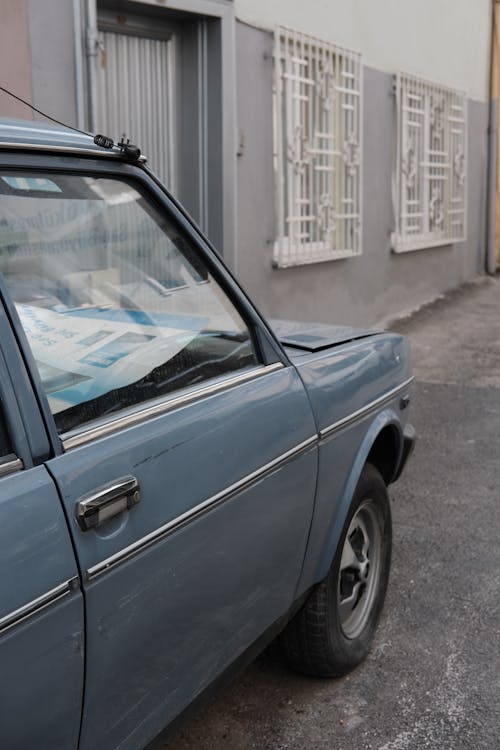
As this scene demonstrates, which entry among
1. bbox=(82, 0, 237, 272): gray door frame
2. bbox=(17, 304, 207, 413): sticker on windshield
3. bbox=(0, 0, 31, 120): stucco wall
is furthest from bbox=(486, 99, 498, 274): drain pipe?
bbox=(17, 304, 207, 413): sticker on windshield

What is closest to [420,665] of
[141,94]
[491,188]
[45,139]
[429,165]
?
[45,139]

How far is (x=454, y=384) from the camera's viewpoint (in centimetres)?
821

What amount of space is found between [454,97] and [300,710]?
10415 mm

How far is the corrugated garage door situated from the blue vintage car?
12.7 ft

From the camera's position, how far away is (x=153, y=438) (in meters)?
2.25

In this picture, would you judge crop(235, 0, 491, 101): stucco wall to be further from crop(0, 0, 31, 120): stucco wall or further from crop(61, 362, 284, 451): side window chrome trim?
crop(61, 362, 284, 451): side window chrome trim

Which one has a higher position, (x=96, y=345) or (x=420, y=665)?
Answer: (x=96, y=345)

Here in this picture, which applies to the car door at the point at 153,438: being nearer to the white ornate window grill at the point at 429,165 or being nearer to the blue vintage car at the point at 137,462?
the blue vintage car at the point at 137,462

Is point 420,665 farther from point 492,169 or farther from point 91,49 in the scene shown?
point 492,169

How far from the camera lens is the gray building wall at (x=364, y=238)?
309 inches

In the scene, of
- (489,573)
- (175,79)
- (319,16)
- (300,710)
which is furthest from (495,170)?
(300,710)

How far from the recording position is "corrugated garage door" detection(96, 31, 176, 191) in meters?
6.65

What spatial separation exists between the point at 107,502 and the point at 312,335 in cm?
167

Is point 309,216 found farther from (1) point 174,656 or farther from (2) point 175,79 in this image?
(1) point 174,656
